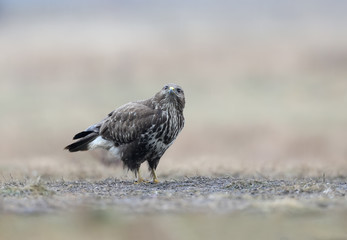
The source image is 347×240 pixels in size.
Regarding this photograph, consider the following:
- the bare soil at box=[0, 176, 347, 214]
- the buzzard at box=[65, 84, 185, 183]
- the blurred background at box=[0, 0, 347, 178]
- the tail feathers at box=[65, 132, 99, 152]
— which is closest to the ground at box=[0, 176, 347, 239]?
the bare soil at box=[0, 176, 347, 214]

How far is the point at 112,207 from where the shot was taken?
28.9 feet

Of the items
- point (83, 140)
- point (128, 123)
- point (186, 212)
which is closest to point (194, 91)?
point (83, 140)

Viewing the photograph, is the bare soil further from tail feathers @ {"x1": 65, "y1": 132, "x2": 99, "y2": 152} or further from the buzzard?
tail feathers @ {"x1": 65, "y1": 132, "x2": 99, "y2": 152}

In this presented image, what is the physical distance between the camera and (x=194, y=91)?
33.8 meters

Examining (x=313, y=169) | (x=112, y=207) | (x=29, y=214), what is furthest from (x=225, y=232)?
(x=313, y=169)

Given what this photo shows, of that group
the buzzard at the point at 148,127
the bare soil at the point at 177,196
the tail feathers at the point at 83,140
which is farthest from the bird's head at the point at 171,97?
the tail feathers at the point at 83,140

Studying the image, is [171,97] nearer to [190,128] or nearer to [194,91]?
[190,128]

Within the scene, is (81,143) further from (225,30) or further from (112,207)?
(225,30)

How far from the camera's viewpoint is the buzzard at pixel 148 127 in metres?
12.1

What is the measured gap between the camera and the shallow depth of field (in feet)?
27.4

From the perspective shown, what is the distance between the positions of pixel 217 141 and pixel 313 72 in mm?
12862

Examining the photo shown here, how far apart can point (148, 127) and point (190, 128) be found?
1294 cm

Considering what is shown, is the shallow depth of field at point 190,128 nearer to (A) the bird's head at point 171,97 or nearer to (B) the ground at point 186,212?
(B) the ground at point 186,212

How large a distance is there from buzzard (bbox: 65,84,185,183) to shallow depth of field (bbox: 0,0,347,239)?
529 mm
